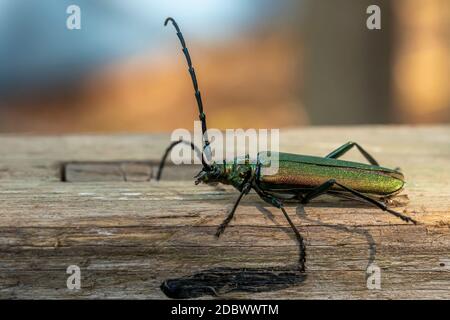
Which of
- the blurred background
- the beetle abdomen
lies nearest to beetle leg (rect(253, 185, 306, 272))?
the beetle abdomen

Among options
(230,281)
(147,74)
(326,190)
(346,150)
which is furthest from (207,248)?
(147,74)

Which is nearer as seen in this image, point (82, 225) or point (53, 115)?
point (82, 225)

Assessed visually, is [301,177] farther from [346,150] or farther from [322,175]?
[346,150]

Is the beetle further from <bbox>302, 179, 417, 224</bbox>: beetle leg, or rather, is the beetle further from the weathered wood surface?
the weathered wood surface

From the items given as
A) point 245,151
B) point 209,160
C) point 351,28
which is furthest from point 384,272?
point 351,28

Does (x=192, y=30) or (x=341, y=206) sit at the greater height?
(x=192, y=30)

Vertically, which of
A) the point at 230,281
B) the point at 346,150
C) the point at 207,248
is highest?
the point at 346,150
